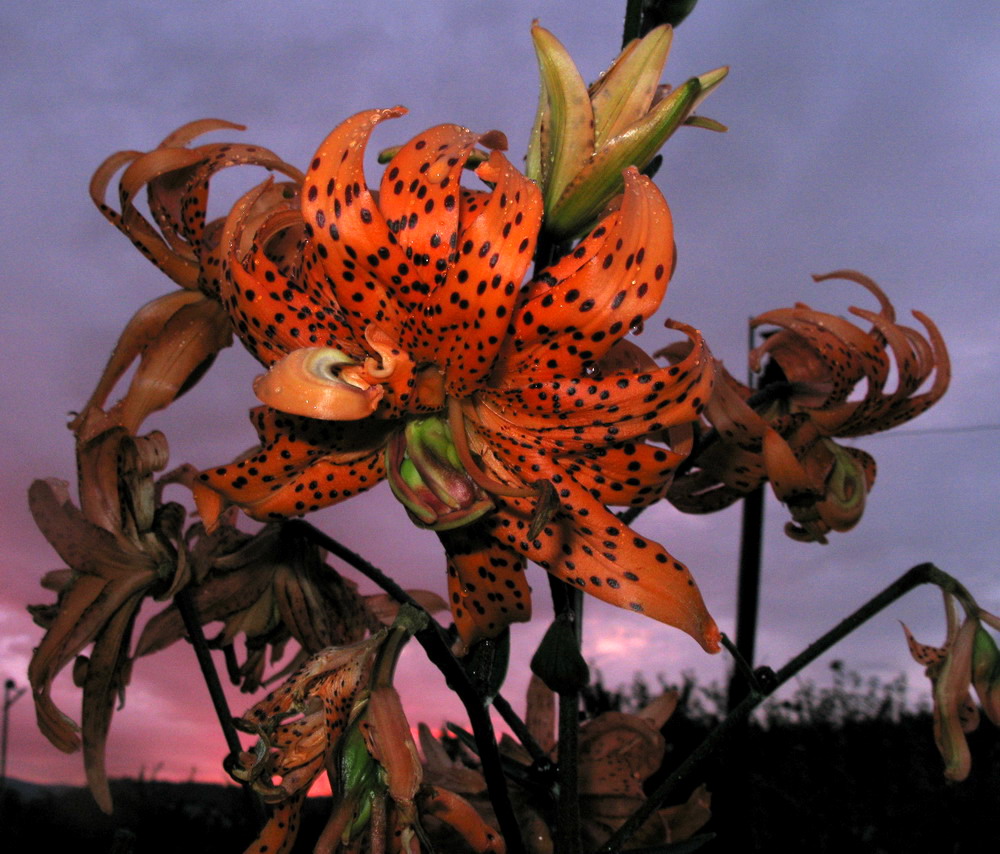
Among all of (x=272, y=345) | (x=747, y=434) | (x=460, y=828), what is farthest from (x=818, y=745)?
(x=272, y=345)

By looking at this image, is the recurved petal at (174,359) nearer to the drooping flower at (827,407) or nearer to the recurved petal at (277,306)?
the recurved petal at (277,306)

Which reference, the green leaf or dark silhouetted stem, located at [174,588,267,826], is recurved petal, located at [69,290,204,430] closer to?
dark silhouetted stem, located at [174,588,267,826]

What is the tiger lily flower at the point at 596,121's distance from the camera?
787 millimetres

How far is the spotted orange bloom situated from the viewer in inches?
29.0

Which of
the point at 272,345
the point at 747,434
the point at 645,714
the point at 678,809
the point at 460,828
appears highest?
the point at 747,434

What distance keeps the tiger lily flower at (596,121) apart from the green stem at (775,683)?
22.2 inches

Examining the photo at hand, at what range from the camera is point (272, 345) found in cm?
85

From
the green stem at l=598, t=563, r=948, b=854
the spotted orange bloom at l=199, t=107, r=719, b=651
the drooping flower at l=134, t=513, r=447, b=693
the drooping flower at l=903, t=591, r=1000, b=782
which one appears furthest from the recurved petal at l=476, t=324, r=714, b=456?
the drooping flower at l=903, t=591, r=1000, b=782

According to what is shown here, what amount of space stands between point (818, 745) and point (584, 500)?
324 cm

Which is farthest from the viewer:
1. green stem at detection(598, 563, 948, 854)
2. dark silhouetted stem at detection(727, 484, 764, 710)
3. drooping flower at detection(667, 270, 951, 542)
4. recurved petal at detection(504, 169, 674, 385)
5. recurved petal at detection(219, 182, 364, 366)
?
dark silhouetted stem at detection(727, 484, 764, 710)

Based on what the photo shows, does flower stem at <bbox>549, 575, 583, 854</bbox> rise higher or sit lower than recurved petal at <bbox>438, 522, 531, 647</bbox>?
lower

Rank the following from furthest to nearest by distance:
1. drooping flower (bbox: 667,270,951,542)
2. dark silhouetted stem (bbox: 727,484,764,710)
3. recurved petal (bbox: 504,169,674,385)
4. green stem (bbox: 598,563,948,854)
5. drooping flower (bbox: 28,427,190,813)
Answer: dark silhouetted stem (bbox: 727,484,764,710), drooping flower (bbox: 667,270,951,542), drooping flower (bbox: 28,427,190,813), green stem (bbox: 598,563,948,854), recurved petal (bbox: 504,169,674,385)

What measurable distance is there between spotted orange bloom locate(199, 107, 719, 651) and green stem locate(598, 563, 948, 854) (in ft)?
0.85

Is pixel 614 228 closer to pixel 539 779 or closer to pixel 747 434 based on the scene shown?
pixel 747 434
